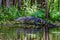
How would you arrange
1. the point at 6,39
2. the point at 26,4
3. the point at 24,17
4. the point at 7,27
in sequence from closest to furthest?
the point at 6,39 < the point at 7,27 < the point at 24,17 < the point at 26,4

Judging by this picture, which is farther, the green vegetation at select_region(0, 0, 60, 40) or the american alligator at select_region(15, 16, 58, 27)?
the green vegetation at select_region(0, 0, 60, 40)

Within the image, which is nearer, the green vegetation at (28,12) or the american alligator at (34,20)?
the american alligator at (34,20)

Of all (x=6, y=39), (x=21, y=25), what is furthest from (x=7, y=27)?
(x=6, y=39)

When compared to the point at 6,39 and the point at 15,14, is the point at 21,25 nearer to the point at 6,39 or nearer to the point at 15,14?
the point at 15,14

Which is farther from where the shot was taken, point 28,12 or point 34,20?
point 28,12

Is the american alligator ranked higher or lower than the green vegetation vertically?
lower

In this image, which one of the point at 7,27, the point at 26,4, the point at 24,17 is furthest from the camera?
the point at 26,4

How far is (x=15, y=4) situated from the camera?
12227 millimetres

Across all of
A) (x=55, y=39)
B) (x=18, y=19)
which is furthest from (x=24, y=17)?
(x=55, y=39)

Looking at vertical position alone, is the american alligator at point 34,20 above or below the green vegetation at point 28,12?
below

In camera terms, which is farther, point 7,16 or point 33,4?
point 33,4

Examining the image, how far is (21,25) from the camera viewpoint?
416 inches

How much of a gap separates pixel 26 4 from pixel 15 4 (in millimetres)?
578

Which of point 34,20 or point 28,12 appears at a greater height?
point 28,12
